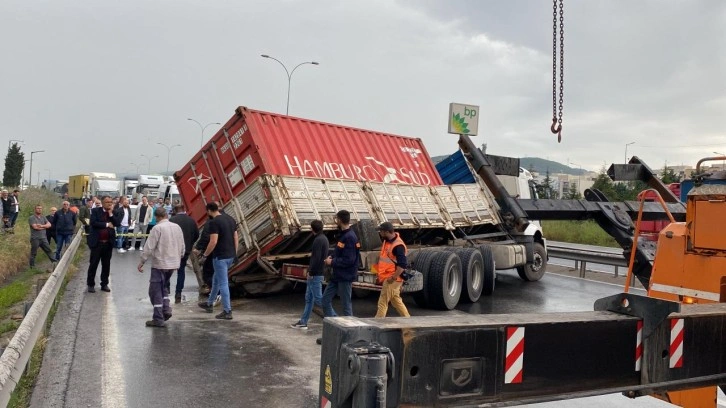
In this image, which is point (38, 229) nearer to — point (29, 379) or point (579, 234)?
point (29, 379)

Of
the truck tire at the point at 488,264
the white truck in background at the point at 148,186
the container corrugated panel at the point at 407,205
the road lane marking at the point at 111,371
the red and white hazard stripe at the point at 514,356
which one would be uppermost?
the white truck in background at the point at 148,186

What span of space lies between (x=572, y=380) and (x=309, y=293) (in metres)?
7.02

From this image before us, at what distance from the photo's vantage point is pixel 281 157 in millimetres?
11328

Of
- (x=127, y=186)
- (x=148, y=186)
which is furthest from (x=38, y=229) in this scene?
(x=127, y=186)

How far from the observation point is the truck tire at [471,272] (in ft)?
39.6

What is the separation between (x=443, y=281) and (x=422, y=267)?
0.44m

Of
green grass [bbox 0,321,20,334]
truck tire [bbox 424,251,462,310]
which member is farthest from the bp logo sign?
green grass [bbox 0,321,20,334]

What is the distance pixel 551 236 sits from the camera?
37.7m

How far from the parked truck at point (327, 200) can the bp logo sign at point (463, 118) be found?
1933 centimetres

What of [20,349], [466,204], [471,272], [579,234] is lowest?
[20,349]

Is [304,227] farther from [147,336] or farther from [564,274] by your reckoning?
[564,274]

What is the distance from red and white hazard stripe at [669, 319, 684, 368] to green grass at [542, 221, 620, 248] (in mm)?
33543

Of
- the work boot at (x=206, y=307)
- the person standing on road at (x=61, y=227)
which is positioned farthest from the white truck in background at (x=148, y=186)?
the work boot at (x=206, y=307)

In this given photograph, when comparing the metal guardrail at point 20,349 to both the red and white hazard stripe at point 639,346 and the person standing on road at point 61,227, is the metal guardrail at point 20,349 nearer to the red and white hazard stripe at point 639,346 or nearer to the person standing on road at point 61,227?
the red and white hazard stripe at point 639,346
